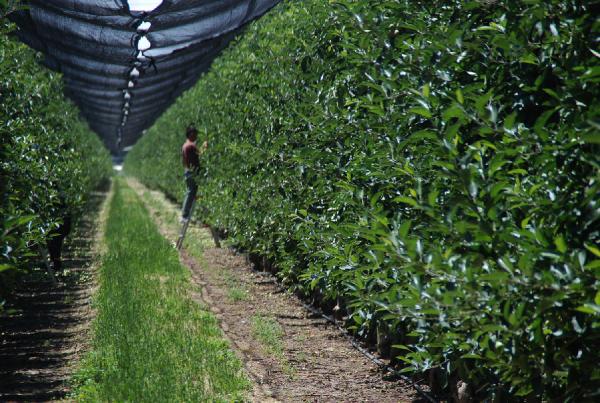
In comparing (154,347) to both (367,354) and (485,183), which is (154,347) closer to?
(367,354)

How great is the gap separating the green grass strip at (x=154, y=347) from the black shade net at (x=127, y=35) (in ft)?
12.4

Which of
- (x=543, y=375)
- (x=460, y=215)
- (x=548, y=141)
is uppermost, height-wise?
(x=548, y=141)

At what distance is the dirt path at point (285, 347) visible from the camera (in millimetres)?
5035

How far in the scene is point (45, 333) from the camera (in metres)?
6.80

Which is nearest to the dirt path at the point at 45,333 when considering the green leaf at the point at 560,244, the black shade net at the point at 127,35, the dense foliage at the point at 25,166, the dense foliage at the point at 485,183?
the dense foliage at the point at 25,166

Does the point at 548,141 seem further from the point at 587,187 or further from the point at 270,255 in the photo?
the point at 270,255

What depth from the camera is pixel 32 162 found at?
700cm

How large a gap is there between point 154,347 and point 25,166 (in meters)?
2.39

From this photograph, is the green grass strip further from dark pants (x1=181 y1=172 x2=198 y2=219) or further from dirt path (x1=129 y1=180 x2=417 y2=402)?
dark pants (x1=181 y1=172 x2=198 y2=219)

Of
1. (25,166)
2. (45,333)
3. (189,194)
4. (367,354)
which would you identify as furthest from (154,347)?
(189,194)

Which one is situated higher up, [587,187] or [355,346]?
[587,187]

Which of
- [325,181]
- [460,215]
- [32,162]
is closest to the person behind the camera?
[460,215]

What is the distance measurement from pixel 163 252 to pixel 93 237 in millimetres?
4353

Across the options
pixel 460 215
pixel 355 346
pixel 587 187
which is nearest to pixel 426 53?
pixel 460 215
